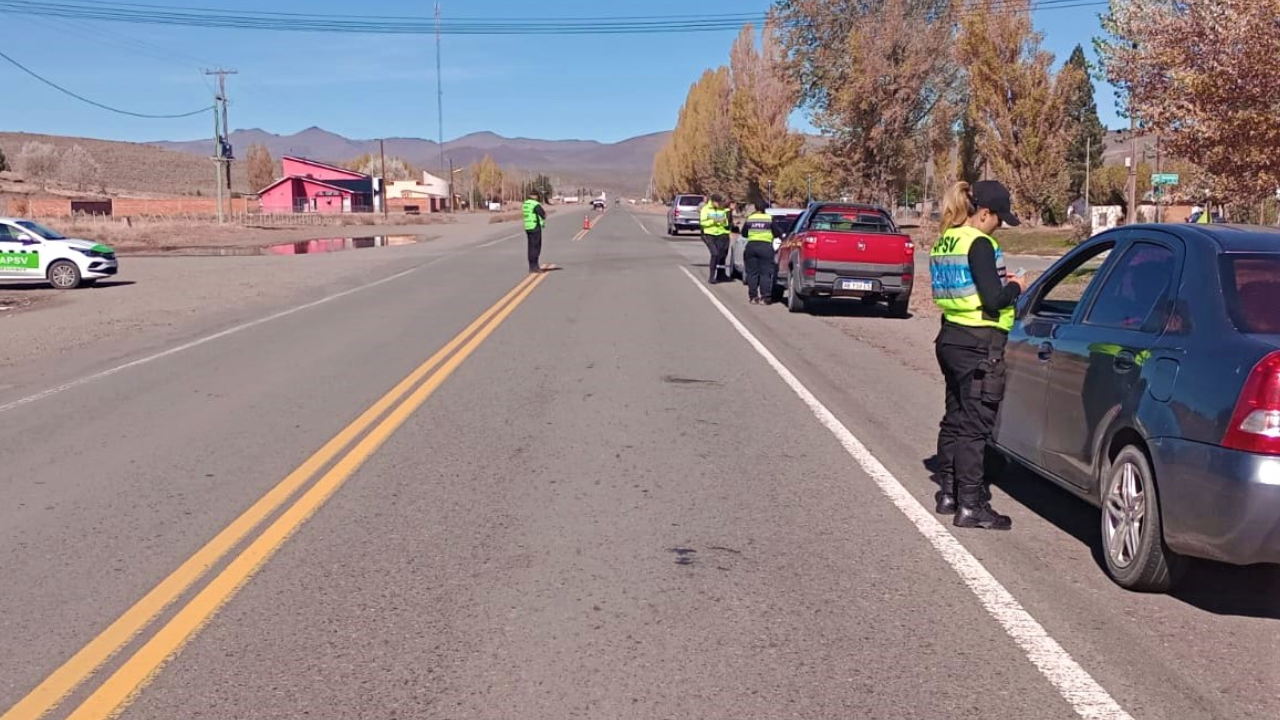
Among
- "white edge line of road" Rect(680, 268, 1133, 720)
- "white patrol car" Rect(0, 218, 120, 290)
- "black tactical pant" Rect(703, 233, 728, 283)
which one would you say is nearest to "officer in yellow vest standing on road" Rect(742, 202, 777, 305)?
"black tactical pant" Rect(703, 233, 728, 283)

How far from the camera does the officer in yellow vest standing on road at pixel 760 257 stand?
18.9m

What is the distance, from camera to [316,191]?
11131 centimetres

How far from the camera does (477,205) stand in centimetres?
18838

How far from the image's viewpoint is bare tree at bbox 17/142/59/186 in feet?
438

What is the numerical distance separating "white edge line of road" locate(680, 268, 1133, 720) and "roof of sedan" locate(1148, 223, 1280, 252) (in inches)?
71.1

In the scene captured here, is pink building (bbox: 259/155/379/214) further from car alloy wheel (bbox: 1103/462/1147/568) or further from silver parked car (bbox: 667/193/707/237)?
car alloy wheel (bbox: 1103/462/1147/568)

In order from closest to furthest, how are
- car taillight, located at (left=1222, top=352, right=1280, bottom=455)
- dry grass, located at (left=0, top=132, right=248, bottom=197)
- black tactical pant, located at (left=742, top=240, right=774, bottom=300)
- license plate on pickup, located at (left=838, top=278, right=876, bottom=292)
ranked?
car taillight, located at (left=1222, top=352, right=1280, bottom=455) → license plate on pickup, located at (left=838, top=278, right=876, bottom=292) → black tactical pant, located at (left=742, top=240, right=774, bottom=300) → dry grass, located at (left=0, top=132, right=248, bottom=197)

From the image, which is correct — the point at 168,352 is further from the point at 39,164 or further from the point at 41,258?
the point at 39,164

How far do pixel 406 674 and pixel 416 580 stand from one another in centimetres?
103

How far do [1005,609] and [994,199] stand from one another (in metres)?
2.25

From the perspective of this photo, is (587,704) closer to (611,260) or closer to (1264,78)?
(1264,78)

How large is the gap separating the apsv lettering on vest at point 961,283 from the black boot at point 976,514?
0.87 metres

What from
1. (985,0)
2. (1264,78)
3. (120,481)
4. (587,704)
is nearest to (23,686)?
(587,704)

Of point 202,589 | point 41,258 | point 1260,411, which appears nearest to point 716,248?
point 41,258
